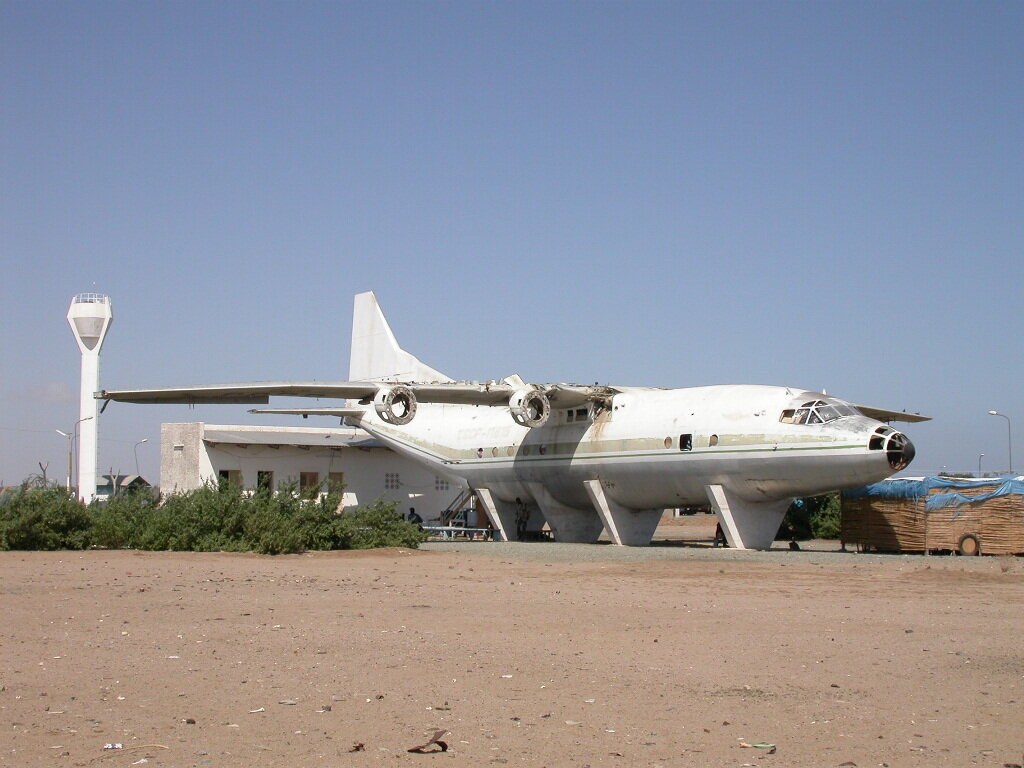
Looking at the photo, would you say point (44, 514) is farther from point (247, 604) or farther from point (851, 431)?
point (851, 431)

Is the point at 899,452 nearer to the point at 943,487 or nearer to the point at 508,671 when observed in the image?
the point at 943,487

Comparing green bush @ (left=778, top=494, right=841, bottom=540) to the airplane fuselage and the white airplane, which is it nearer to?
the white airplane

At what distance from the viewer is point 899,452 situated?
22281 mm

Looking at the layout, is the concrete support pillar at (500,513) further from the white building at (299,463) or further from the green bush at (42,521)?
the green bush at (42,521)

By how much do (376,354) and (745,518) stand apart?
18.0 metres

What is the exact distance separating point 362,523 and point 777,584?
10982 mm

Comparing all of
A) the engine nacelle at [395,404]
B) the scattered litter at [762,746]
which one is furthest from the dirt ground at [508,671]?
the engine nacelle at [395,404]

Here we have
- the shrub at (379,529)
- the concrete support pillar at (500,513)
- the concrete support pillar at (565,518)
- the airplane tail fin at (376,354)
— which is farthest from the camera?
the airplane tail fin at (376,354)

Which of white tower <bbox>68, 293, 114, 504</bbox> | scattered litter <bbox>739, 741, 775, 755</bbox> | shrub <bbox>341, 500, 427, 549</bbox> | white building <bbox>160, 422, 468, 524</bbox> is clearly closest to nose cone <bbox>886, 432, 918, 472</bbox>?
shrub <bbox>341, 500, 427, 549</bbox>

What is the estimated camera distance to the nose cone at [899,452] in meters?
22.3

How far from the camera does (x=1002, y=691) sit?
8250 millimetres

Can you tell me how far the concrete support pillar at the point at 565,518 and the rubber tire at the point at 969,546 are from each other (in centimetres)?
1048

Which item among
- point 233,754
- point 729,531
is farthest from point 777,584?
point 233,754

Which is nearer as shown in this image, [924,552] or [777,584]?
[777,584]
